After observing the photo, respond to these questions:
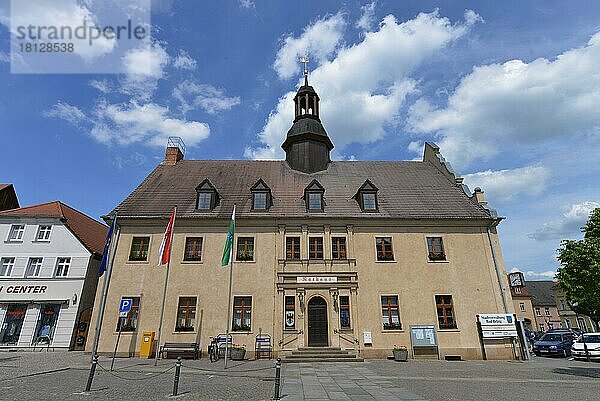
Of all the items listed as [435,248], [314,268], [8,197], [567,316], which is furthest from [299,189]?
[567,316]

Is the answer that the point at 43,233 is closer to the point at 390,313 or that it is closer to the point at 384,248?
the point at 384,248

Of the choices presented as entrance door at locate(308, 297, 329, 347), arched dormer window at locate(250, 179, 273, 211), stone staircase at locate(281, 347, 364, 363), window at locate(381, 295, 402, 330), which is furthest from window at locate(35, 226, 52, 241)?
window at locate(381, 295, 402, 330)

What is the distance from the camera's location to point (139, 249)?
2212cm

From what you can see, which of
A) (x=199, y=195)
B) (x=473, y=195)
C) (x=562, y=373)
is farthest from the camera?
(x=473, y=195)

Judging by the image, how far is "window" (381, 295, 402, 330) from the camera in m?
20.7

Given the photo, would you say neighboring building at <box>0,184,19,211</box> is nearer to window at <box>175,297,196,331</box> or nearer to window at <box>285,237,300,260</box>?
window at <box>175,297,196,331</box>

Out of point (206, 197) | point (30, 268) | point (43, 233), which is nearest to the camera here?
point (206, 197)

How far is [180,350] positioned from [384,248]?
13995mm

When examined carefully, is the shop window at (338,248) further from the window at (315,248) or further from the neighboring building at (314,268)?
the window at (315,248)

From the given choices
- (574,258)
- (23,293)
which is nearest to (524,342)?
(574,258)

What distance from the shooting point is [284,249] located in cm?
2209

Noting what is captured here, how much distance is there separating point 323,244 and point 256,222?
4.69 meters

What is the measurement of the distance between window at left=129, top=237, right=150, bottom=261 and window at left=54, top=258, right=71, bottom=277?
8.00m

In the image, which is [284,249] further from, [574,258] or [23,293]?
[23,293]
